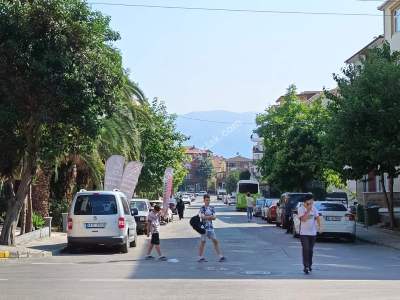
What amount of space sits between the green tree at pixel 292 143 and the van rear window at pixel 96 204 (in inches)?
958

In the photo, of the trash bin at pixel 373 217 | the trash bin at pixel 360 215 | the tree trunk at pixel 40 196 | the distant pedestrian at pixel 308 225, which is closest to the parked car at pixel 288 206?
the trash bin at pixel 373 217

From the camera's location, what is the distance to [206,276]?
13797mm

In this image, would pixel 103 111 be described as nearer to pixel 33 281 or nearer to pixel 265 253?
pixel 265 253

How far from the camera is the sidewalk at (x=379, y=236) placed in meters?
24.3

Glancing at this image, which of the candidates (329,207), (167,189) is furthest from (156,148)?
(329,207)

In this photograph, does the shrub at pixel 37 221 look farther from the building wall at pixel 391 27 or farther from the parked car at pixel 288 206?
the building wall at pixel 391 27

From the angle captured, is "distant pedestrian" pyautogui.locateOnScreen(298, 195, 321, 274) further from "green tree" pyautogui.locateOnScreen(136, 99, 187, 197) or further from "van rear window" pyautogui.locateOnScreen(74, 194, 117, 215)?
"green tree" pyautogui.locateOnScreen(136, 99, 187, 197)

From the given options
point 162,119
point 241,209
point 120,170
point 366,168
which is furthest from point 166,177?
point 241,209

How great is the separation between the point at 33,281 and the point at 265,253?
28.8 feet

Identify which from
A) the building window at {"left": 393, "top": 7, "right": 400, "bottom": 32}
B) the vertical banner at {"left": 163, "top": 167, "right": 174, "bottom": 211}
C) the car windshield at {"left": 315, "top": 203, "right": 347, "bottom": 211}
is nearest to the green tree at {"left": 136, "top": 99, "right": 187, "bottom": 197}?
the vertical banner at {"left": 163, "top": 167, "right": 174, "bottom": 211}

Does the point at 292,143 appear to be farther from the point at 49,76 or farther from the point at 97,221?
the point at 49,76

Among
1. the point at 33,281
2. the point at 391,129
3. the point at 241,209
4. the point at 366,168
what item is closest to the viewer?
the point at 33,281

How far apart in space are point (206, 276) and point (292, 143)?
34.7 metres

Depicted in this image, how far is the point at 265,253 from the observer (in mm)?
19875
